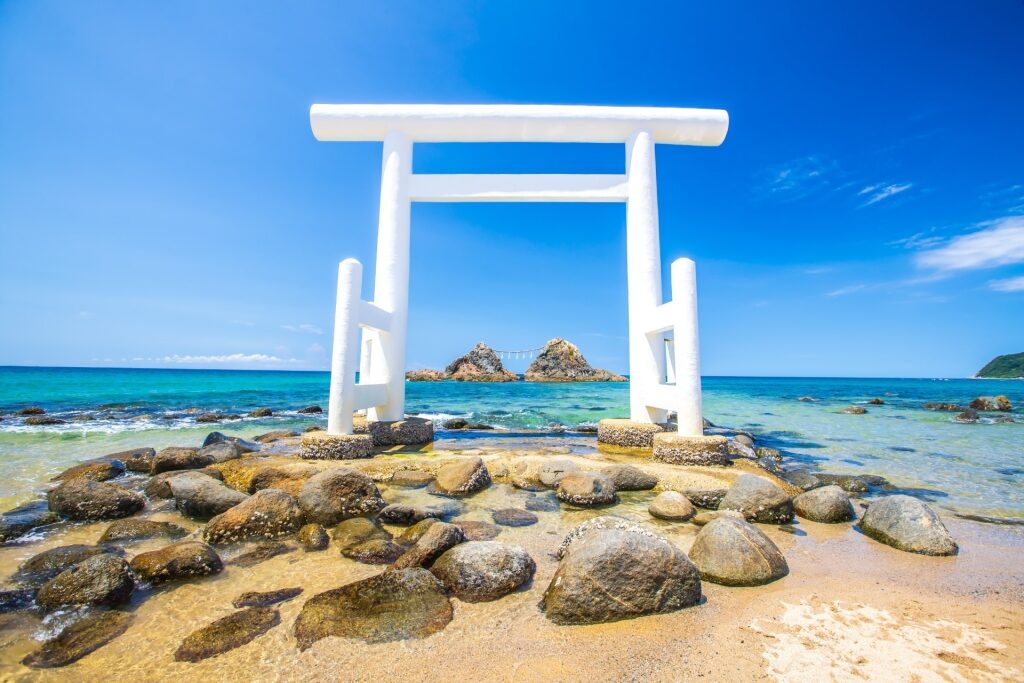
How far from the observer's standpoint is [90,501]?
199 inches

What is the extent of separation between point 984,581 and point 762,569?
6.38 feet

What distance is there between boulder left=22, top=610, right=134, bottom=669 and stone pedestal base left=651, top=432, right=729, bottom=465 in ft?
22.4

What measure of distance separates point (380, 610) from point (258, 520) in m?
2.31

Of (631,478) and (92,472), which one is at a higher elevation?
(631,478)

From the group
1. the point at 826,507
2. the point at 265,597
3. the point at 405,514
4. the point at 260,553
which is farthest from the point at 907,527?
the point at 260,553

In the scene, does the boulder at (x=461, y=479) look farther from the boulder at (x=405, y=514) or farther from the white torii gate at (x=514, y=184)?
the white torii gate at (x=514, y=184)

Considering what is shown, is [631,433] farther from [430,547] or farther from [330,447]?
[430,547]

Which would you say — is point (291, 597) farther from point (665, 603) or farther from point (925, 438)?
point (925, 438)

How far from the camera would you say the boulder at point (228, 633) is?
2.58m

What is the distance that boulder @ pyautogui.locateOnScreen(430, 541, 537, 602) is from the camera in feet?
10.5

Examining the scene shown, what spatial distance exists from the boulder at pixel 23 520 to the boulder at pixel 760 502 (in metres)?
7.76

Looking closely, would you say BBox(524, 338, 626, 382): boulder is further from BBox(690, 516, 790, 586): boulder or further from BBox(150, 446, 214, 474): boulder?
BBox(690, 516, 790, 586): boulder

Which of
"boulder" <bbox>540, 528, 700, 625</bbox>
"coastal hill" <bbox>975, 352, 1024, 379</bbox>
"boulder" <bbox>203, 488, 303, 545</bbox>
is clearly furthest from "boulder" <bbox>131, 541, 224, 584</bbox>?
"coastal hill" <bbox>975, 352, 1024, 379</bbox>

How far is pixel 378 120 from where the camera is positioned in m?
9.77
